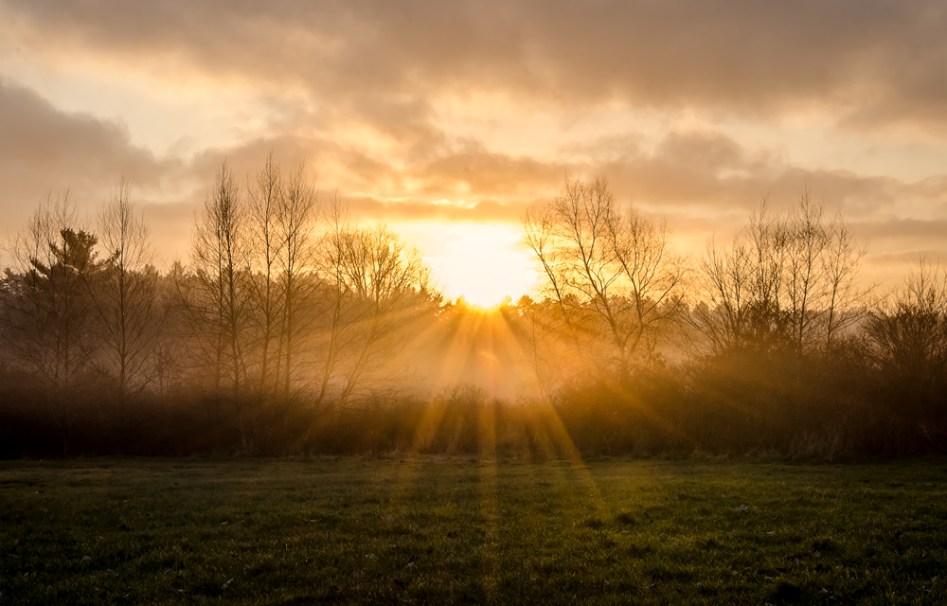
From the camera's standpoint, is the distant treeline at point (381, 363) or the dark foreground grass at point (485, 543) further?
the distant treeline at point (381, 363)

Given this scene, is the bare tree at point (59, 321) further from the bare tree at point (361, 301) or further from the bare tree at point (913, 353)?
the bare tree at point (913, 353)

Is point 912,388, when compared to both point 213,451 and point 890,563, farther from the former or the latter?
point 213,451

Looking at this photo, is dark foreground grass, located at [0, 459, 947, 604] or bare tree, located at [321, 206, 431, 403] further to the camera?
bare tree, located at [321, 206, 431, 403]

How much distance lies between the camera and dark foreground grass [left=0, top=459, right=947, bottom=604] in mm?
8969

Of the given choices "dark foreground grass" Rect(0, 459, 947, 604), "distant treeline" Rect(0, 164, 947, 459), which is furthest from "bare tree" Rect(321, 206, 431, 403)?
"dark foreground grass" Rect(0, 459, 947, 604)

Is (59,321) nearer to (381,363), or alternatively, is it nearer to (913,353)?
(381,363)

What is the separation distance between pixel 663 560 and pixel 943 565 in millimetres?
3732

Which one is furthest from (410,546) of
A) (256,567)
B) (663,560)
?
(663,560)

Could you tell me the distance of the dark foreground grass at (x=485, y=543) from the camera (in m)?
8.97

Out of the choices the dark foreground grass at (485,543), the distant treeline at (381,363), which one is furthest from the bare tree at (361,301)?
the dark foreground grass at (485,543)

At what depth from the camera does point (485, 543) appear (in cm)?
1172

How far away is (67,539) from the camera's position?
480 inches

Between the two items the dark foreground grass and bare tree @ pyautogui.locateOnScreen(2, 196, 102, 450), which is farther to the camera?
bare tree @ pyautogui.locateOnScreen(2, 196, 102, 450)

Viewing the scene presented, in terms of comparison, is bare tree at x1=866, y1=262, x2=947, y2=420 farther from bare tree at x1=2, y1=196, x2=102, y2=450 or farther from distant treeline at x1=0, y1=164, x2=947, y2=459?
bare tree at x1=2, y1=196, x2=102, y2=450
